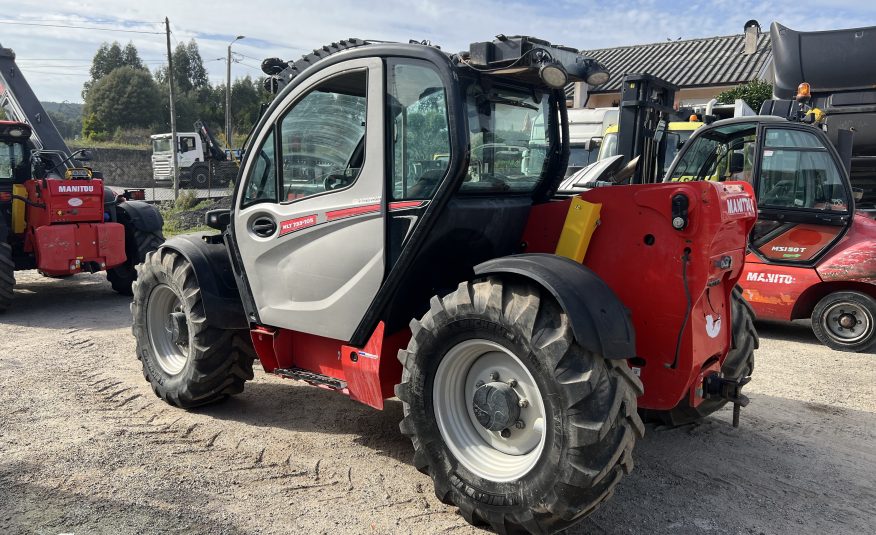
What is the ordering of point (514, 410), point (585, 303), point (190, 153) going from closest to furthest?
point (585, 303) → point (514, 410) → point (190, 153)

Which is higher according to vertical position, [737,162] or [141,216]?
[737,162]

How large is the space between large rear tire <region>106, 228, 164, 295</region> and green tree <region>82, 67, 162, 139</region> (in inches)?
1512

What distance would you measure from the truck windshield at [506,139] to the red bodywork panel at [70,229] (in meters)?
6.84

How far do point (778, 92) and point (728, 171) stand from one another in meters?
3.00

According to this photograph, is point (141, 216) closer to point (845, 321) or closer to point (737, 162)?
point (737, 162)

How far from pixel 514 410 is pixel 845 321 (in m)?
5.39

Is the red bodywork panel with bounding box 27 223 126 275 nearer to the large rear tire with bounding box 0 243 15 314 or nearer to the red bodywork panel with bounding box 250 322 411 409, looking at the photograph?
the large rear tire with bounding box 0 243 15 314

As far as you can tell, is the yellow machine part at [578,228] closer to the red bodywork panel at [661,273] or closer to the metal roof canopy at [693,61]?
the red bodywork panel at [661,273]

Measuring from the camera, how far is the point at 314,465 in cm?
405

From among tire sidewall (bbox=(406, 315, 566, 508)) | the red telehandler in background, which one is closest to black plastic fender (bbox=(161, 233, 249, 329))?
tire sidewall (bbox=(406, 315, 566, 508))

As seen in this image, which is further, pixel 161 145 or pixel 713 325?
pixel 161 145

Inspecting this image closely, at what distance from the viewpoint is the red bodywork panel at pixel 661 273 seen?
11.2 feet

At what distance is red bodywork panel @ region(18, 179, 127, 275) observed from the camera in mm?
8688

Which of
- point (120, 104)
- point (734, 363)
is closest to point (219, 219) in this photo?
point (734, 363)
